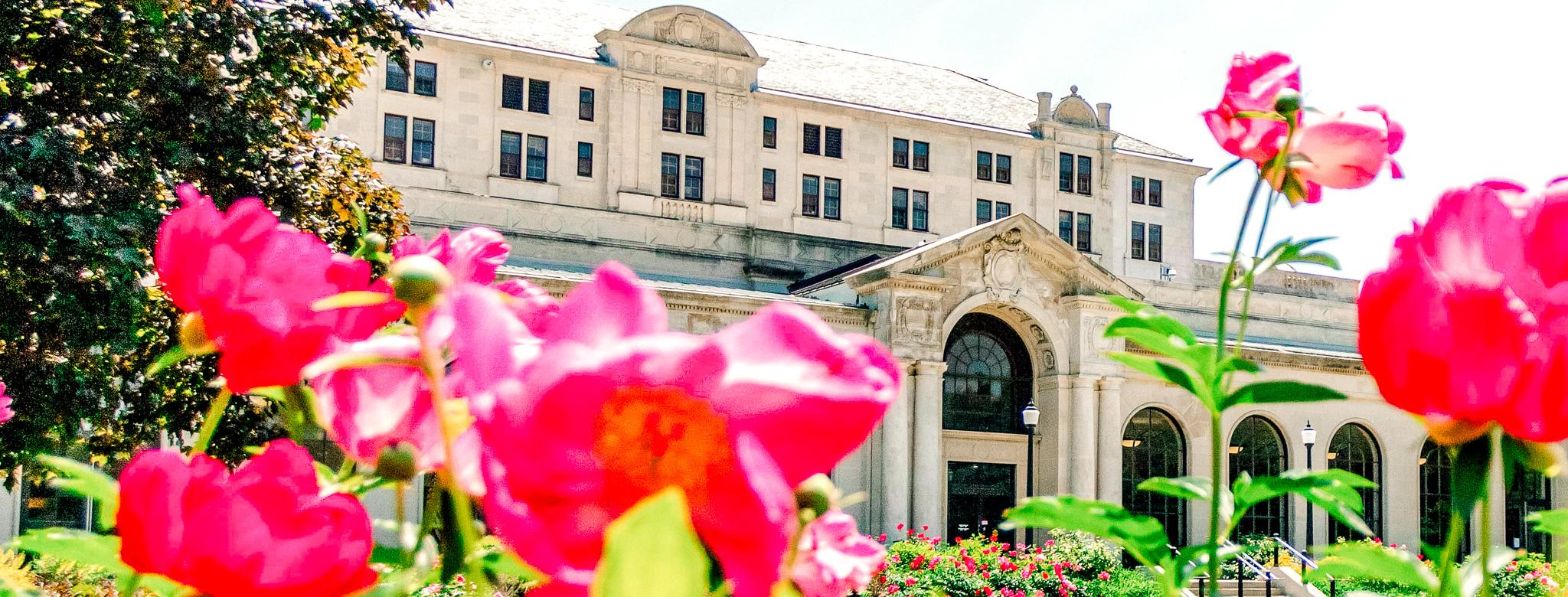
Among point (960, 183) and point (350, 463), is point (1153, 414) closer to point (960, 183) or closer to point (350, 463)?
point (960, 183)

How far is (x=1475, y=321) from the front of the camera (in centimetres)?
122

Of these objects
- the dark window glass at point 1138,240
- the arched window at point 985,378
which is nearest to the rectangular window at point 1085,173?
the dark window glass at point 1138,240

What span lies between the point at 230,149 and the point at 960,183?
106ft

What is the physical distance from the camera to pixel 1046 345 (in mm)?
34562

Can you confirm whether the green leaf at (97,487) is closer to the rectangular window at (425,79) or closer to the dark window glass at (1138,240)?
the rectangular window at (425,79)

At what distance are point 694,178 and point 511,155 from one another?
18.2 ft

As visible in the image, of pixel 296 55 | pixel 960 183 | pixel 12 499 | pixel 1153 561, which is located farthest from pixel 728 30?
pixel 1153 561

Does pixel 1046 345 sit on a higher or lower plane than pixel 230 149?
lower

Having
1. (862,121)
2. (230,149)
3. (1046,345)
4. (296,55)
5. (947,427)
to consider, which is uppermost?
(862,121)

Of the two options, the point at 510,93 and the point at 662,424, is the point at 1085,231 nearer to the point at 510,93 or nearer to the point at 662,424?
the point at 510,93

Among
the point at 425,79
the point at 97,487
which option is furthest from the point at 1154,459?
the point at 97,487

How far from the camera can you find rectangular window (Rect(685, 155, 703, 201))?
40062mm

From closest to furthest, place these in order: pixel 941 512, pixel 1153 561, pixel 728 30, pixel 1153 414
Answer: pixel 1153 561, pixel 941 512, pixel 1153 414, pixel 728 30

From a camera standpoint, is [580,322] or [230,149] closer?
[580,322]
